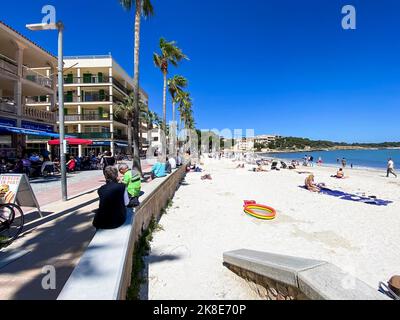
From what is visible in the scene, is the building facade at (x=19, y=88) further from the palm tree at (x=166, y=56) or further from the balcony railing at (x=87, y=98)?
the balcony railing at (x=87, y=98)

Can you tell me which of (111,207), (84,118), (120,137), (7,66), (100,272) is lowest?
(100,272)

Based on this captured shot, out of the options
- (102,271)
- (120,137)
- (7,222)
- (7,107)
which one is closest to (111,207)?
(102,271)

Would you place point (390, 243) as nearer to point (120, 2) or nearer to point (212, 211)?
point (212, 211)

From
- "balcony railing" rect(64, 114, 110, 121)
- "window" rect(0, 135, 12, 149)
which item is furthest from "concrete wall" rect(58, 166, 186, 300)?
"balcony railing" rect(64, 114, 110, 121)

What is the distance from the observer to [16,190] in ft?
17.1

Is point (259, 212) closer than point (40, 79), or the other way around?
point (259, 212)

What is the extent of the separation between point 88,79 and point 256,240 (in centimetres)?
3909

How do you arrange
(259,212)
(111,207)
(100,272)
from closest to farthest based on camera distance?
(100,272)
(111,207)
(259,212)

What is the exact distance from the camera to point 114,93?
4006cm

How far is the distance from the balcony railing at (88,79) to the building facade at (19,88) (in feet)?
55.1

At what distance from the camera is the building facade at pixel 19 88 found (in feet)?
52.7

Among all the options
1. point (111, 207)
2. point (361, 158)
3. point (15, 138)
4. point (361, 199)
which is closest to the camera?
point (111, 207)

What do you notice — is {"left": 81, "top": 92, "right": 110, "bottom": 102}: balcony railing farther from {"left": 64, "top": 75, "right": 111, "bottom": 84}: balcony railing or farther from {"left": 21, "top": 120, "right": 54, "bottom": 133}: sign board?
{"left": 21, "top": 120, "right": 54, "bottom": 133}: sign board

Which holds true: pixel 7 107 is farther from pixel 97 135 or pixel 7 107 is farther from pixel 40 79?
pixel 97 135
